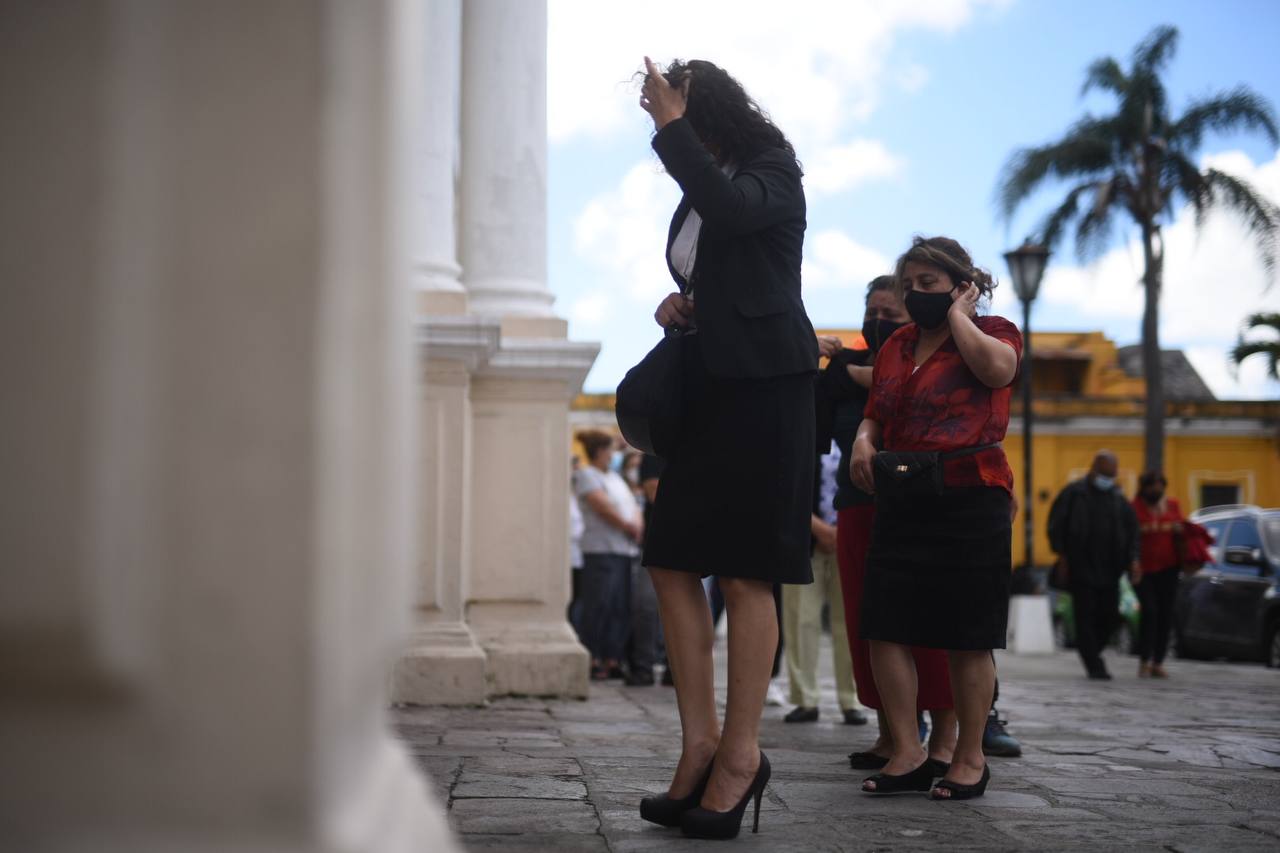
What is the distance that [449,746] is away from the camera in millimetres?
5406

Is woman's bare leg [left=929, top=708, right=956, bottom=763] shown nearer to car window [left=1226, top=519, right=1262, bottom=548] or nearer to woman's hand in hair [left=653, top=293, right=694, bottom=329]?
woman's hand in hair [left=653, top=293, right=694, bottom=329]

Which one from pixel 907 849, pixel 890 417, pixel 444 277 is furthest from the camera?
pixel 444 277

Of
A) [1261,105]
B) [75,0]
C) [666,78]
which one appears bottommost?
[75,0]

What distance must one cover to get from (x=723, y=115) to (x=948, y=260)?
123cm

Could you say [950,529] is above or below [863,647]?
above

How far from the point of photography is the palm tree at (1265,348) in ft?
124

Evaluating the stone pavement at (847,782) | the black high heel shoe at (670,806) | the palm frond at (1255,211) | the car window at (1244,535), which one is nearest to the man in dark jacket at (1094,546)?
the stone pavement at (847,782)

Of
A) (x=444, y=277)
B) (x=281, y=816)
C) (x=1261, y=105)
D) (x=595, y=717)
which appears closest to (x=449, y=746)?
(x=595, y=717)

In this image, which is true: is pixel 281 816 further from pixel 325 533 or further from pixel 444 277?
pixel 444 277

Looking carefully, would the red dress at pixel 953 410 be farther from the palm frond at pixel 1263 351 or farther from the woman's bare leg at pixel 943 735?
the palm frond at pixel 1263 351

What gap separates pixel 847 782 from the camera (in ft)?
15.8

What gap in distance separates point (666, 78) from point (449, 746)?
2646 millimetres

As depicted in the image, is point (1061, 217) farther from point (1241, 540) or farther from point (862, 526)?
point (862, 526)

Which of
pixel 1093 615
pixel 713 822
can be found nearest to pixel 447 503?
pixel 713 822
